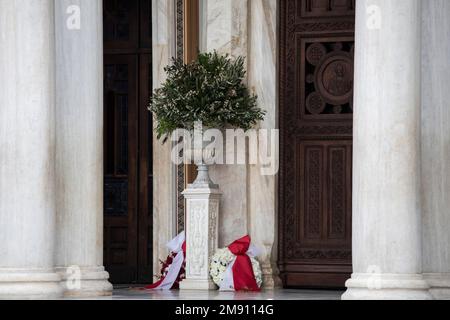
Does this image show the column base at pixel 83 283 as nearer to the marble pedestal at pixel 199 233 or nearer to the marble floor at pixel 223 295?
the marble floor at pixel 223 295

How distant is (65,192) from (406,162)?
472 centimetres

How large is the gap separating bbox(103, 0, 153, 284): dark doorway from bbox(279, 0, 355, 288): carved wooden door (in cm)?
352

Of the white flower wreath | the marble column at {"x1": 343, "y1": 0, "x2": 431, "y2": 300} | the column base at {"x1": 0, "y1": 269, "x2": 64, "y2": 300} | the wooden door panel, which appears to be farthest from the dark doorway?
the marble column at {"x1": 343, "y1": 0, "x2": 431, "y2": 300}

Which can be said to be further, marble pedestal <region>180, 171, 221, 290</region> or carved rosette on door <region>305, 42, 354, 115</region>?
carved rosette on door <region>305, 42, 354, 115</region>

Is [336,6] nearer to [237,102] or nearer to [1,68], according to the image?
[237,102]

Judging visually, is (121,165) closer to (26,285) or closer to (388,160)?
(26,285)

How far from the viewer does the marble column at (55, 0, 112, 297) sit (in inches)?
683

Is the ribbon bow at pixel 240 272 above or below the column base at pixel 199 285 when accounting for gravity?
above

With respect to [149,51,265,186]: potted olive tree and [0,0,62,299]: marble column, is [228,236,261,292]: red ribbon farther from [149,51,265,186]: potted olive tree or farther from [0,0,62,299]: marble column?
[0,0,62,299]: marble column

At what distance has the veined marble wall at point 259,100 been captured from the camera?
19.4 meters

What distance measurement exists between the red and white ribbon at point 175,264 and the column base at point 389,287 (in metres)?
4.69

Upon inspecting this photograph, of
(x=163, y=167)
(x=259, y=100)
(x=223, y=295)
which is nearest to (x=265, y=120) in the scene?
(x=259, y=100)

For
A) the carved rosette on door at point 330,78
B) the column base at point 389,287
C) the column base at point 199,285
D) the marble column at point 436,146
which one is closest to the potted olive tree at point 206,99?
the carved rosette on door at point 330,78

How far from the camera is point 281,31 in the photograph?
65.5 ft
